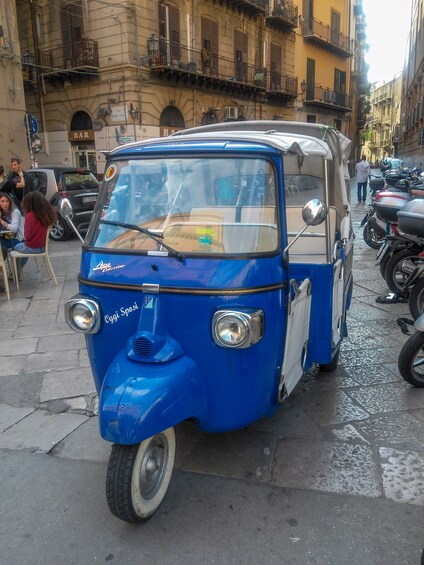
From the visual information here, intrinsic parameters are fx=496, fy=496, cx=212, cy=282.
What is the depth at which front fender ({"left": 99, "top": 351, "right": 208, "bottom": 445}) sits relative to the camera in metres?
2.29

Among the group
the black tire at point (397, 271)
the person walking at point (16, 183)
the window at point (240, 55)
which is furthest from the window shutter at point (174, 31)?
the black tire at point (397, 271)

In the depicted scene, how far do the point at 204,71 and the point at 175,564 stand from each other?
77.8ft

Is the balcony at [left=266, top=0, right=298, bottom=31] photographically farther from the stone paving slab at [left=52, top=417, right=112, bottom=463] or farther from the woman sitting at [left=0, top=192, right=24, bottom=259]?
the stone paving slab at [left=52, top=417, right=112, bottom=463]

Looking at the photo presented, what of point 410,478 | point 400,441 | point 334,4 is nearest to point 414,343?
point 400,441

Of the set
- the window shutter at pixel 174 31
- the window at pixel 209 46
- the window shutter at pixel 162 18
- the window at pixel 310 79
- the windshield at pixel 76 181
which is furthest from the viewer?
the window at pixel 310 79

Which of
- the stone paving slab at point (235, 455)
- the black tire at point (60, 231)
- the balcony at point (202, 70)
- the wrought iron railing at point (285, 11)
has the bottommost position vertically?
the stone paving slab at point (235, 455)

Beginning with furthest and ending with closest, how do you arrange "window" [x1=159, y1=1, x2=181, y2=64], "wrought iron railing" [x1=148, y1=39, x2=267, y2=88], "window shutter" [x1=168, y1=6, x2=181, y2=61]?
1. "window shutter" [x1=168, y1=6, x2=181, y2=61]
2. "window" [x1=159, y1=1, x2=181, y2=64]
3. "wrought iron railing" [x1=148, y1=39, x2=267, y2=88]

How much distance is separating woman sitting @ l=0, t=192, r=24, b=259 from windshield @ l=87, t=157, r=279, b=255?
469 cm

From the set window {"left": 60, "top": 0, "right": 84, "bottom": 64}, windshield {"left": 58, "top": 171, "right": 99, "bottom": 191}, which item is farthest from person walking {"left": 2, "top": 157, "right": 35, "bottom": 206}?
window {"left": 60, "top": 0, "right": 84, "bottom": 64}

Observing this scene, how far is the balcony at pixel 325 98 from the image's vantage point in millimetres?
33281

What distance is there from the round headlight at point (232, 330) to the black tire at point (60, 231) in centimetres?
953

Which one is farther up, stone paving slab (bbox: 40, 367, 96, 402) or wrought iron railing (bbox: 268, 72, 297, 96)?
wrought iron railing (bbox: 268, 72, 297, 96)

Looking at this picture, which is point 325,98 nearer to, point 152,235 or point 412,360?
point 412,360

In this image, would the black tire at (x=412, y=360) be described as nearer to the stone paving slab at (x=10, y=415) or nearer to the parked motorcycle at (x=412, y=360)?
the parked motorcycle at (x=412, y=360)
